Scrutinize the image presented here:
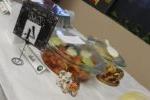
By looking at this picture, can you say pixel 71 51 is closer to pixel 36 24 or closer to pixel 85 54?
pixel 85 54

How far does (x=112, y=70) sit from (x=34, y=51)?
364 millimetres

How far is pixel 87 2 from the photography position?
259cm

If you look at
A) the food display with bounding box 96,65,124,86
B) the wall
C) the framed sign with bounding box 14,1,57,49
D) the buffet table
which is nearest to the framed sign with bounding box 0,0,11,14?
the buffet table

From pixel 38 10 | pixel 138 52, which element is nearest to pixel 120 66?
pixel 38 10

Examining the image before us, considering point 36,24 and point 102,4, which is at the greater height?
point 36,24

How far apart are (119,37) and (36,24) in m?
1.26

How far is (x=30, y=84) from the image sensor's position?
1.01 metres

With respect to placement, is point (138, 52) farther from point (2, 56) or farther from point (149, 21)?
point (2, 56)

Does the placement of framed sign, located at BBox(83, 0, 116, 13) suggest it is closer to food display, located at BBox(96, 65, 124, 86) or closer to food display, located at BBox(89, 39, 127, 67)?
food display, located at BBox(89, 39, 127, 67)

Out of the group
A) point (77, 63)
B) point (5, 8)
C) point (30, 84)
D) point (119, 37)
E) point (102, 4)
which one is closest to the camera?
point (30, 84)

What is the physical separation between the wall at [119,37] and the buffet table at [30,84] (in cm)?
72

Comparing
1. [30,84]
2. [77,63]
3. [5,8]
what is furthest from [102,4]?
[30,84]

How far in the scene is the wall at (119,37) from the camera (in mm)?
2012

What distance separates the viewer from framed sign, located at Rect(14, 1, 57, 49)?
1.09 meters
